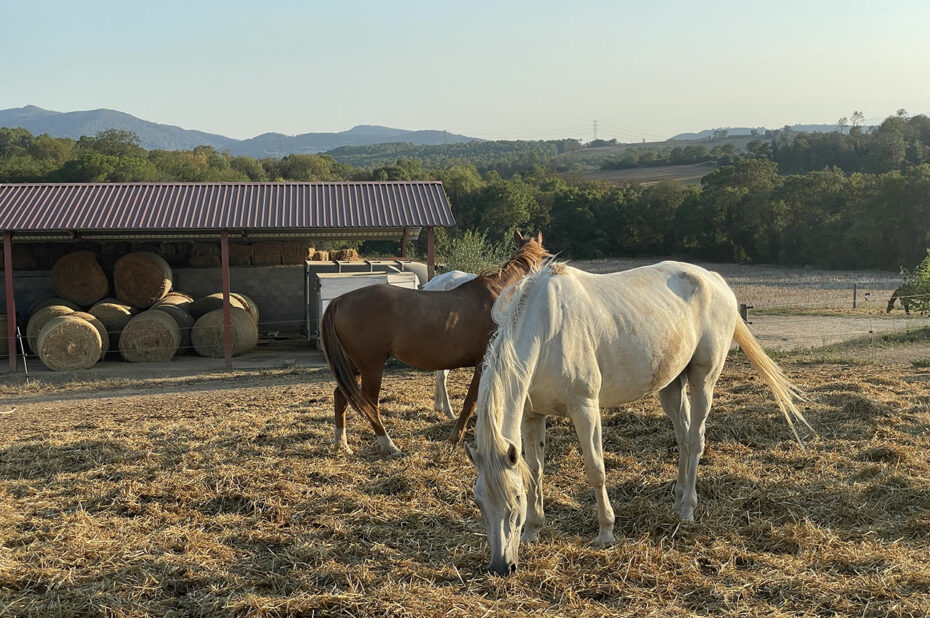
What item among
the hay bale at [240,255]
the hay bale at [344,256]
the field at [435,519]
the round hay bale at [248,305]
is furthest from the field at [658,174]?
the field at [435,519]

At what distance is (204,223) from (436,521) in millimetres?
9258

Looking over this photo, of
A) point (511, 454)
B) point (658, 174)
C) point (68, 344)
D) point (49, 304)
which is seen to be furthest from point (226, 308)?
point (658, 174)

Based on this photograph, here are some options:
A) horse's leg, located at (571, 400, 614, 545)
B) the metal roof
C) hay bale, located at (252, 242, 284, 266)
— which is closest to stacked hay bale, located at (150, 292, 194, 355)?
the metal roof

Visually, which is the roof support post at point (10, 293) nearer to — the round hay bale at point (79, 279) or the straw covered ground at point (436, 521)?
the round hay bale at point (79, 279)

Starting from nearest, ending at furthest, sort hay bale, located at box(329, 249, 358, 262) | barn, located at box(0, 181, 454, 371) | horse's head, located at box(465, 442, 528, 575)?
horse's head, located at box(465, 442, 528, 575) → barn, located at box(0, 181, 454, 371) → hay bale, located at box(329, 249, 358, 262)

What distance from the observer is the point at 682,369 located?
4.59 m

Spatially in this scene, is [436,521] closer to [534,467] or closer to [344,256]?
[534,467]

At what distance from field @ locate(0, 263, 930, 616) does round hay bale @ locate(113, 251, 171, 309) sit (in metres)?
6.39

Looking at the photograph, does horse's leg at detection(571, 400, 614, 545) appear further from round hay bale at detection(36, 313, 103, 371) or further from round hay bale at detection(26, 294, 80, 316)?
round hay bale at detection(26, 294, 80, 316)

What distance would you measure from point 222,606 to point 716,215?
121 feet

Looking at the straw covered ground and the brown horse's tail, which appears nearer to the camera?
the straw covered ground

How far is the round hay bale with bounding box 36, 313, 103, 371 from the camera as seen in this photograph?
11.8 m

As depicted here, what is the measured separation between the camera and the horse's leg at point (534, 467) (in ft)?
13.6

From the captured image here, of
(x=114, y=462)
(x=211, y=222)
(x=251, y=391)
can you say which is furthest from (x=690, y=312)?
(x=211, y=222)
